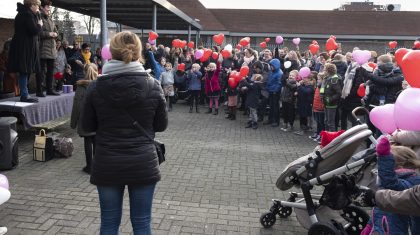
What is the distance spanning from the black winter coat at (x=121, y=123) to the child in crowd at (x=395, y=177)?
1.62 m

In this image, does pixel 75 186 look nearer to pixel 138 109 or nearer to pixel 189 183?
pixel 189 183

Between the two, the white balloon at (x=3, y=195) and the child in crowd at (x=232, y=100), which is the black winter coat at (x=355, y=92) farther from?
the white balloon at (x=3, y=195)

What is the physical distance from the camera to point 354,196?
351cm

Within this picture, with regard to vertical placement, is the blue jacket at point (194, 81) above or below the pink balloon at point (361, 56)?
below

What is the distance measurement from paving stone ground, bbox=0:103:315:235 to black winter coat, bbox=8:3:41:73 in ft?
5.14

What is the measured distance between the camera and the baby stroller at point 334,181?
3584 millimetres

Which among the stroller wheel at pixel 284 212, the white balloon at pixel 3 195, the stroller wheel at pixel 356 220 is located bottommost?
the stroller wheel at pixel 284 212

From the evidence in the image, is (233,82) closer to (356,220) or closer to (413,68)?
(356,220)

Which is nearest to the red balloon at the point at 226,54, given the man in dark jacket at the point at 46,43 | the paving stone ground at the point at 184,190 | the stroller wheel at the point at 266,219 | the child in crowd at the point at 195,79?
the child in crowd at the point at 195,79

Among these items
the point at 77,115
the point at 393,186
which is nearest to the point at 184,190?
the point at 77,115

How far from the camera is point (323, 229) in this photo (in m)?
3.70

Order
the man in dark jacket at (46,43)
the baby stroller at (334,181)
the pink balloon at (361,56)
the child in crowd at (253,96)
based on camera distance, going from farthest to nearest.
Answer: the child in crowd at (253,96)
the pink balloon at (361,56)
the man in dark jacket at (46,43)
the baby stroller at (334,181)

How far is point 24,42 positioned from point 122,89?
4.88 metres

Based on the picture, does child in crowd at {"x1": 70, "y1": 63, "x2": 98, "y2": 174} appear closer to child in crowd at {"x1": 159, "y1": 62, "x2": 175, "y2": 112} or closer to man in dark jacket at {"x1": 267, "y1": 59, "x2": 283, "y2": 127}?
man in dark jacket at {"x1": 267, "y1": 59, "x2": 283, "y2": 127}
